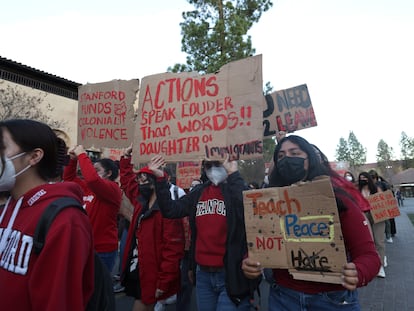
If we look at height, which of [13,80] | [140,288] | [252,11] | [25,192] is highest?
[252,11]

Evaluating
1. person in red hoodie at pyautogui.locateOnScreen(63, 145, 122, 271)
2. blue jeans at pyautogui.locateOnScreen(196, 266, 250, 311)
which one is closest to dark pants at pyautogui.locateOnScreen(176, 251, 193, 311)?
blue jeans at pyautogui.locateOnScreen(196, 266, 250, 311)

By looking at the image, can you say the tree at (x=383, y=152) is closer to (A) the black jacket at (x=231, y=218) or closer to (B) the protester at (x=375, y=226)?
(B) the protester at (x=375, y=226)

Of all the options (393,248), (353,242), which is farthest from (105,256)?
(393,248)

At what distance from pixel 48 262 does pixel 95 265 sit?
0.32 metres

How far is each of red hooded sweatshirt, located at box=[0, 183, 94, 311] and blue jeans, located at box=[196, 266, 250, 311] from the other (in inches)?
61.9

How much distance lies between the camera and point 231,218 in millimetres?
2910

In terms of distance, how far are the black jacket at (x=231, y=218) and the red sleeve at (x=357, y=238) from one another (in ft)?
3.26

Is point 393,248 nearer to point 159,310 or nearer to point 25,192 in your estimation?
point 159,310

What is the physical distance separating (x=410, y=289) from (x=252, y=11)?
15.7m

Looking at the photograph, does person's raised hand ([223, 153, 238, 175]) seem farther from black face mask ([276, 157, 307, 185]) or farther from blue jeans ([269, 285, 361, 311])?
blue jeans ([269, 285, 361, 311])

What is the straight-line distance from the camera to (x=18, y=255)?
1398 mm

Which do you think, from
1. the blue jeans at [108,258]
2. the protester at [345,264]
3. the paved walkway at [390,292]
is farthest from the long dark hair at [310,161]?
the paved walkway at [390,292]

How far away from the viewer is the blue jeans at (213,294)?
2771 millimetres

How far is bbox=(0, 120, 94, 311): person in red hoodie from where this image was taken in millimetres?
1297
